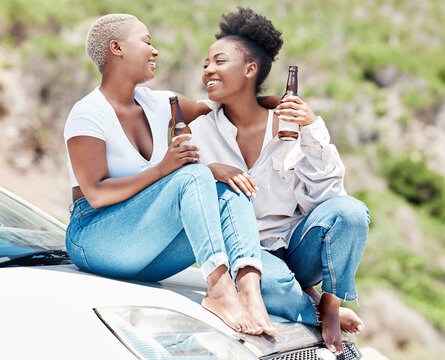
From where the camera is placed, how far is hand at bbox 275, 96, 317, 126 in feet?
9.53

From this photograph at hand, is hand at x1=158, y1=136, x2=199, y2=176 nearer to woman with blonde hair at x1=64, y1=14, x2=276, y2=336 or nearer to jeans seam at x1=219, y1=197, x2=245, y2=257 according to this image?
woman with blonde hair at x1=64, y1=14, x2=276, y2=336

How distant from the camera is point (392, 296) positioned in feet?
34.0

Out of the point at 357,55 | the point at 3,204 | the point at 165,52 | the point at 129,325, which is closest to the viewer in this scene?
the point at 129,325

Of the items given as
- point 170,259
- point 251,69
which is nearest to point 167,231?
point 170,259

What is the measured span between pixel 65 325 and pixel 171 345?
1.25ft

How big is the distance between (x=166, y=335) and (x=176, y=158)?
2.59 feet

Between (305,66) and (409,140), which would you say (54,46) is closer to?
(305,66)

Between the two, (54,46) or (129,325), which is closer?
(129,325)

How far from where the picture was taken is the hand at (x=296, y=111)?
2904mm

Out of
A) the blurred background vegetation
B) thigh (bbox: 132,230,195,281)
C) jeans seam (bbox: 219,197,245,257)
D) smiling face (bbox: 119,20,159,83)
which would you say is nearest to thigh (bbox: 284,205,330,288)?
jeans seam (bbox: 219,197,245,257)

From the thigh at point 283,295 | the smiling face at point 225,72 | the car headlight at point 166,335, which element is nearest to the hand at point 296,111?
the smiling face at point 225,72

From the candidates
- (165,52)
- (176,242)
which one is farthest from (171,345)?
(165,52)

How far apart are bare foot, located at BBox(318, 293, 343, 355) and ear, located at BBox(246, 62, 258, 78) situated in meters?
1.28

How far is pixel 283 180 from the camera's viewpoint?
3.10 meters
